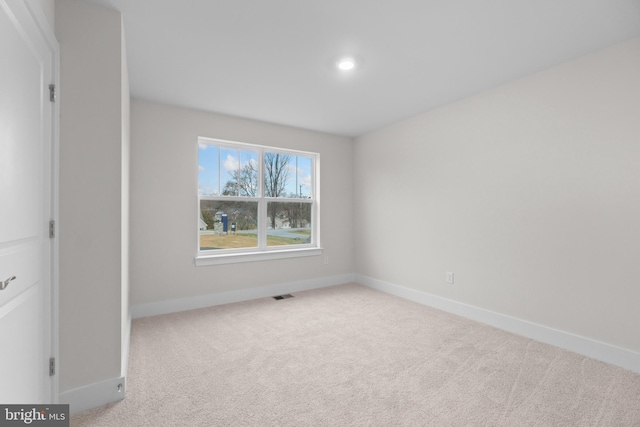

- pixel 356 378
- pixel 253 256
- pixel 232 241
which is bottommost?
pixel 356 378

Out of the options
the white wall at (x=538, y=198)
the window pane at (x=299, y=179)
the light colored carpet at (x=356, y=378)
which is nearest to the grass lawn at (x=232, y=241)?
the window pane at (x=299, y=179)

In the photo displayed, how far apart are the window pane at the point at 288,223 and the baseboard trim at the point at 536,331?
5.43 feet

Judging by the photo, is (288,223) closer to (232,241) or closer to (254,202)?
(254,202)

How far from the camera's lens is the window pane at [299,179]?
456 cm

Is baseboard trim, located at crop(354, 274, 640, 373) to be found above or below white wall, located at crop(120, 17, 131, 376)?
below

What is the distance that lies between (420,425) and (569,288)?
6.33ft

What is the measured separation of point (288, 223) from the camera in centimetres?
454

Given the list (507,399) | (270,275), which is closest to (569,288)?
(507,399)

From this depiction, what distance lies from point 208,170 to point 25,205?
8.33ft

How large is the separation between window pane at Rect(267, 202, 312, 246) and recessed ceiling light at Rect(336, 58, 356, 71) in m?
2.28

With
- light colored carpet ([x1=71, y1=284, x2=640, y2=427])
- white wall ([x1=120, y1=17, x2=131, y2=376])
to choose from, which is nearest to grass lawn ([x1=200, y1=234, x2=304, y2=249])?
light colored carpet ([x1=71, y1=284, x2=640, y2=427])


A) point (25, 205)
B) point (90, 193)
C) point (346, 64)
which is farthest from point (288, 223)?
point (25, 205)

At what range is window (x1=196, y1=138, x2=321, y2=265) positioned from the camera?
12.6 ft

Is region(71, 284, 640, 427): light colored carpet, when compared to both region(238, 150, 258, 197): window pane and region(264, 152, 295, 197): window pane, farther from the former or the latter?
region(264, 152, 295, 197): window pane
